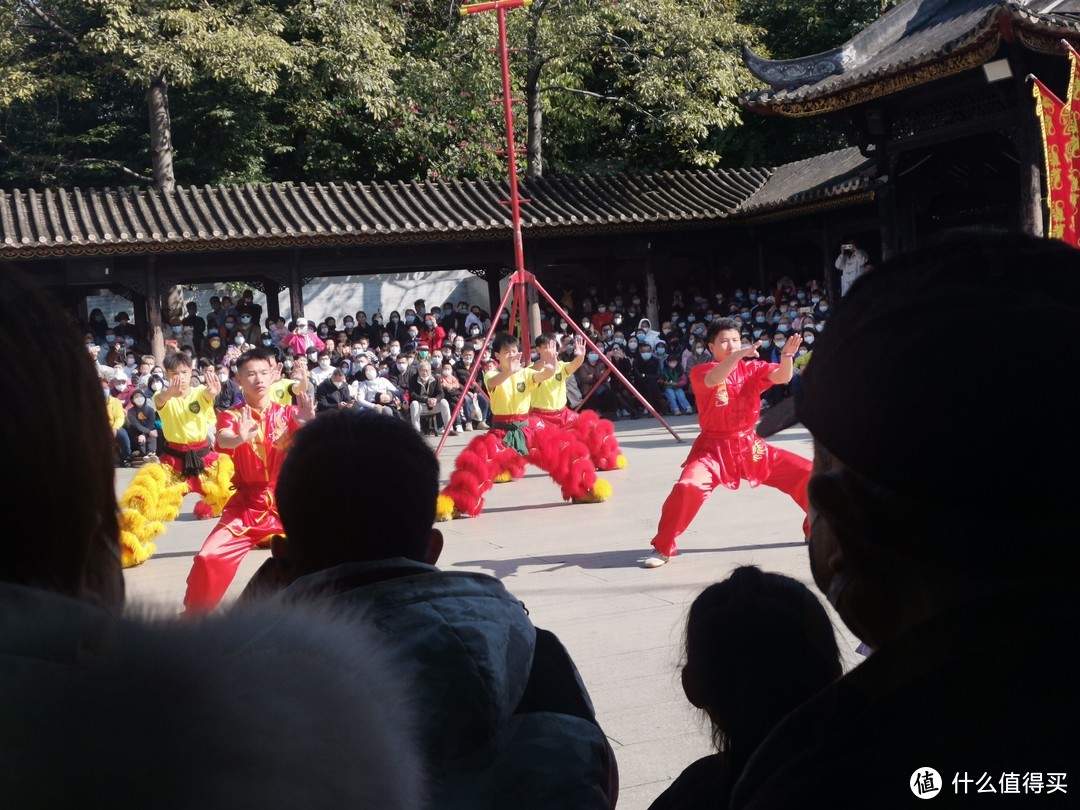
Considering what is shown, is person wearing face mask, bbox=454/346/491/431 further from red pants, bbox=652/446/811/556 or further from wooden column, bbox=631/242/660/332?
red pants, bbox=652/446/811/556

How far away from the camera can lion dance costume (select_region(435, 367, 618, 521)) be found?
8.61m

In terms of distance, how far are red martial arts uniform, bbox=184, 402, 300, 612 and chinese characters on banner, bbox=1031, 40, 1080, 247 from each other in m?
6.43

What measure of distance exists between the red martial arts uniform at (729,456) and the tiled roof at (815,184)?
27.4 ft

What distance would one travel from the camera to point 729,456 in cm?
615

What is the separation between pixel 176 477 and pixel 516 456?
256 cm

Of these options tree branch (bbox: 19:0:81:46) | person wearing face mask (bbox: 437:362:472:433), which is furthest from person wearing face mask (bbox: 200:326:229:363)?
tree branch (bbox: 19:0:81:46)

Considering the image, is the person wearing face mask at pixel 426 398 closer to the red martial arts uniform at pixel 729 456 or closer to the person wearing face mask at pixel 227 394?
the person wearing face mask at pixel 227 394

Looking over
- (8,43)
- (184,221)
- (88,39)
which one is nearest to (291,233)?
(184,221)

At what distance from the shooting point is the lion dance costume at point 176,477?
753cm

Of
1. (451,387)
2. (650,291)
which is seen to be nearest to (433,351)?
(451,387)

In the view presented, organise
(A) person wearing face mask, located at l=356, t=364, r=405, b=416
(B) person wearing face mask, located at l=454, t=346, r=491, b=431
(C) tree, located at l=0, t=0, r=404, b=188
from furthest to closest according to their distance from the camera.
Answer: (C) tree, located at l=0, t=0, r=404, b=188, (B) person wearing face mask, located at l=454, t=346, r=491, b=431, (A) person wearing face mask, located at l=356, t=364, r=405, b=416

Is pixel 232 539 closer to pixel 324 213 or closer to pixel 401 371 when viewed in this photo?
pixel 401 371

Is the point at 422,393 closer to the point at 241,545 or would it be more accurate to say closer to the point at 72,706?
the point at 241,545

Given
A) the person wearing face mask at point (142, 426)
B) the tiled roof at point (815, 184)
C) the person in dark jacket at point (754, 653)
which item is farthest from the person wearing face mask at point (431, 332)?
the person in dark jacket at point (754, 653)
